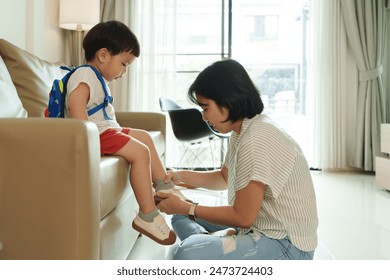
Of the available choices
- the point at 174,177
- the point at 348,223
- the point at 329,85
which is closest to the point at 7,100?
the point at 174,177

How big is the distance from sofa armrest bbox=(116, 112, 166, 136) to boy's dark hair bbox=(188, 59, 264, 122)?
152 cm

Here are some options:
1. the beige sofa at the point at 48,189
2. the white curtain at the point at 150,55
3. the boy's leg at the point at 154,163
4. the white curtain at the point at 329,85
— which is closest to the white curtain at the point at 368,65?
the white curtain at the point at 329,85

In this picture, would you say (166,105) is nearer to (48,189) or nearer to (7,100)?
(7,100)

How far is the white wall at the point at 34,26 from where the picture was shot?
2857mm

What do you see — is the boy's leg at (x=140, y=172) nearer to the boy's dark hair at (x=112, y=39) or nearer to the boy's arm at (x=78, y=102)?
the boy's arm at (x=78, y=102)

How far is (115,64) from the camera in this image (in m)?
1.84

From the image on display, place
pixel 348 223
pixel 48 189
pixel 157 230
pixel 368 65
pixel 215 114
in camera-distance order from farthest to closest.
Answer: pixel 368 65, pixel 348 223, pixel 157 230, pixel 215 114, pixel 48 189

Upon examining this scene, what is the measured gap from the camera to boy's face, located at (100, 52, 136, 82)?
183 centimetres

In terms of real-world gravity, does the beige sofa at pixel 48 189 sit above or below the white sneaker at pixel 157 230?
above

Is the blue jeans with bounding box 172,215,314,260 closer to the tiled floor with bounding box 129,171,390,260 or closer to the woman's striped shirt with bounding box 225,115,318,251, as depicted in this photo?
A: the woman's striped shirt with bounding box 225,115,318,251

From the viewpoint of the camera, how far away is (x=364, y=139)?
4531 mm

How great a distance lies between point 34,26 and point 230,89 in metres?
2.57
